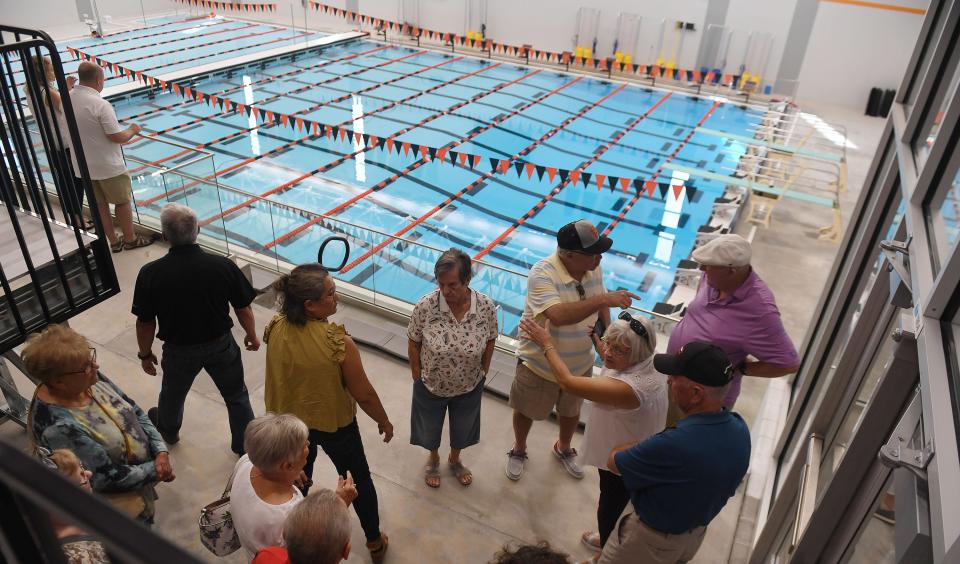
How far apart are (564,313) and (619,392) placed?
0.52 metres

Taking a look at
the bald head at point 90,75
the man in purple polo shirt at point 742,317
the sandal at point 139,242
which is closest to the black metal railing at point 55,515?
the man in purple polo shirt at point 742,317

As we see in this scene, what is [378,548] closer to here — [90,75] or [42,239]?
[42,239]

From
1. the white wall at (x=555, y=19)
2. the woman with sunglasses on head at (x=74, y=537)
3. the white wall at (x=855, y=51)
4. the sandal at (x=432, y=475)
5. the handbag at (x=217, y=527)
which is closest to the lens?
the woman with sunglasses on head at (x=74, y=537)

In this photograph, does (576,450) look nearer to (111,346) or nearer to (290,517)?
(290,517)

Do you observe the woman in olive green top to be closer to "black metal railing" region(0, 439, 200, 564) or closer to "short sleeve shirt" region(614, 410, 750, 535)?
"short sleeve shirt" region(614, 410, 750, 535)

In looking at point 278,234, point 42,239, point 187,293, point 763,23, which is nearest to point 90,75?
point 278,234

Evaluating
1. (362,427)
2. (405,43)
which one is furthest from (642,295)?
(405,43)

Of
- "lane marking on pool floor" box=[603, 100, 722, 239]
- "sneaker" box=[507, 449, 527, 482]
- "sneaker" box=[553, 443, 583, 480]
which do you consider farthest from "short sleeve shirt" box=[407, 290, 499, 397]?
"lane marking on pool floor" box=[603, 100, 722, 239]

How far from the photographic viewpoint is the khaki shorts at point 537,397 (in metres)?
3.13

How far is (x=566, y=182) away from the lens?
9.31 m

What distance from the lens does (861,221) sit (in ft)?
11.3

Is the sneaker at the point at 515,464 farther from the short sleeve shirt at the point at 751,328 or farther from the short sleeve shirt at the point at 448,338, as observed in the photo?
the short sleeve shirt at the point at 751,328

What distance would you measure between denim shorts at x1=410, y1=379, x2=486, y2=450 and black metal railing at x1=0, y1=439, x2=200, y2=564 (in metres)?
2.28

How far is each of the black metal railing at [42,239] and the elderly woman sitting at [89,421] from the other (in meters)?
0.30
